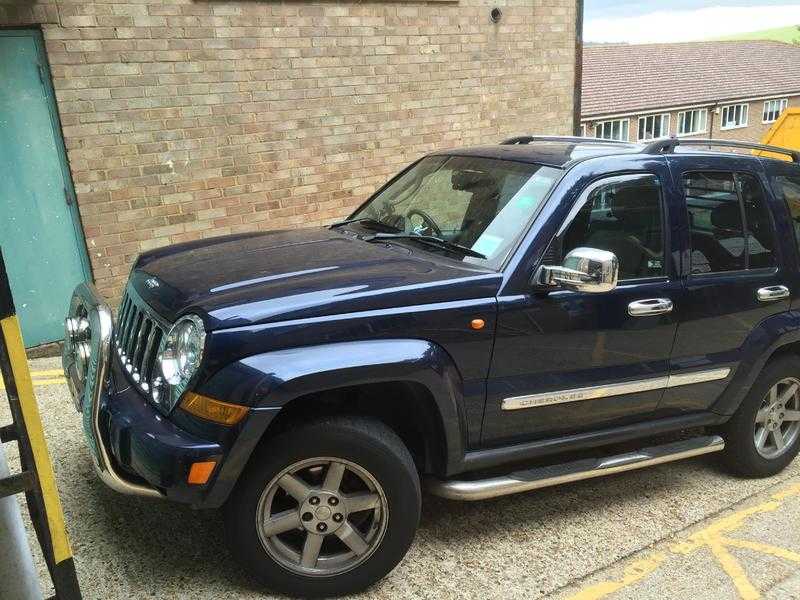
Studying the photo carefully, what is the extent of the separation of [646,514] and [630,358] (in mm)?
903

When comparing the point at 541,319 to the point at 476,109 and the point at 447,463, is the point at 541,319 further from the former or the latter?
the point at 476,109

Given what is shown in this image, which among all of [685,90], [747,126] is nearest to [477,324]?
[685,90]

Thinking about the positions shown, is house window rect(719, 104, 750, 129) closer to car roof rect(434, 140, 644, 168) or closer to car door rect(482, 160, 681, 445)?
car roof rect(434, 140, 644, 168)

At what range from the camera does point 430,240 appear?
3523 mm

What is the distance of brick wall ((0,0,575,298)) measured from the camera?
633 cm

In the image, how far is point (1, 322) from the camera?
216cm

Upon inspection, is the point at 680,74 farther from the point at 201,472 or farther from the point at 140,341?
the point at 201,472

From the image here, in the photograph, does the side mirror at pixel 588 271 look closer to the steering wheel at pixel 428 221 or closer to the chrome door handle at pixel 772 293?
the steering wheel at pixel 428 221

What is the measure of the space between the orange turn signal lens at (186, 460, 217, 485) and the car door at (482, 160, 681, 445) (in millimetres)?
1205

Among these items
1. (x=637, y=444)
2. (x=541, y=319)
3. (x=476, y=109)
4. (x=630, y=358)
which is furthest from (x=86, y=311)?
(x=476, y=109)

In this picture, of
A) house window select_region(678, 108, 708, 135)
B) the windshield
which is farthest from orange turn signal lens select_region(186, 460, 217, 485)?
house window select_region(678, 108, 708, 135)

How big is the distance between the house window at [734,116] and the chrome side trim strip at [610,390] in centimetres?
4481

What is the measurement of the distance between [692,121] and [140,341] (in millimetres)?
43746

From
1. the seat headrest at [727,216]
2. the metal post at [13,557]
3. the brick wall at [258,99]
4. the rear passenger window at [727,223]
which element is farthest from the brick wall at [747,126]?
the metal post at [13,557]
